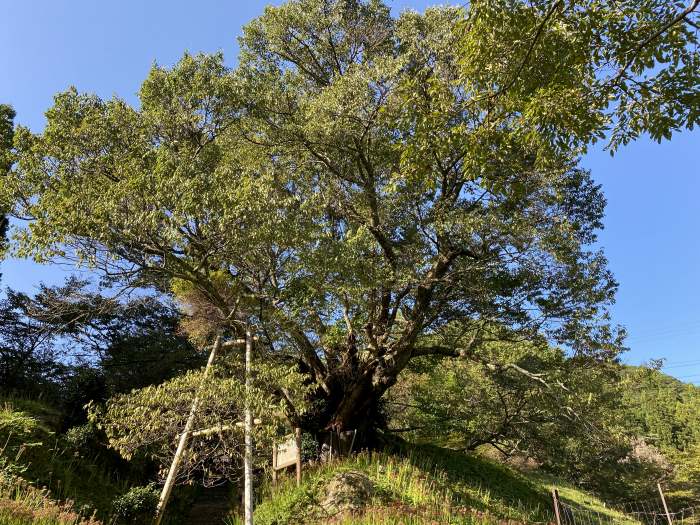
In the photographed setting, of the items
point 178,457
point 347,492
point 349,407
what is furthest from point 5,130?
point 347,492

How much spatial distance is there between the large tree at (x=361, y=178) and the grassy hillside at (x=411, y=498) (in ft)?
6.14

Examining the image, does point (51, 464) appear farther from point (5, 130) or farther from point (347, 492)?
point (5, 130)

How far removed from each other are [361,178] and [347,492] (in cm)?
589

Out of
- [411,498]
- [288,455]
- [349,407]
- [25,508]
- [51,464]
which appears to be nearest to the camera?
[25,508]

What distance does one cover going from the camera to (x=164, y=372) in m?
12.9

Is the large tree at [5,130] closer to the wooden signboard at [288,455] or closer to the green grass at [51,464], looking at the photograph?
the green grass at [51,464]

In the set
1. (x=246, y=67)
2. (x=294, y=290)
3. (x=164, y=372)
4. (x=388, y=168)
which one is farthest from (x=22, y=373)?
(x=388, y=168)

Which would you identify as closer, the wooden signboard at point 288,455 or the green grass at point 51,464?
the green grass at point 51,464

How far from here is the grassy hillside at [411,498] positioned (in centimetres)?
653

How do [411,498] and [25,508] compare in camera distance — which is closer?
[25,508]

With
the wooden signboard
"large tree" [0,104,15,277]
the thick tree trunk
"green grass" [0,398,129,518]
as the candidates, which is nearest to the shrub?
"green grass" [0,398,129,518]

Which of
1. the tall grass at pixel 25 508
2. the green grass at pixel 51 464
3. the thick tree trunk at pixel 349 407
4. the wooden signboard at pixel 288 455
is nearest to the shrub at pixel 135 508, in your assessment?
the green grass at pixel 51 464

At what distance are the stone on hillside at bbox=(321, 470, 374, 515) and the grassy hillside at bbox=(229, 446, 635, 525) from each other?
0.45 feet

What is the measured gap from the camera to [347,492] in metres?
7.13
